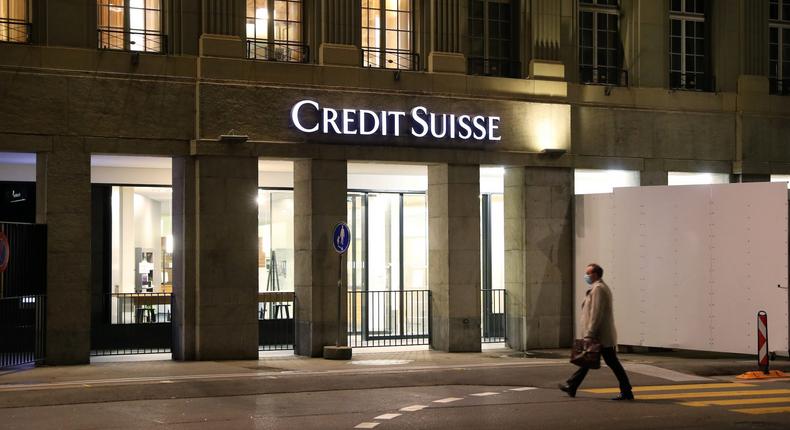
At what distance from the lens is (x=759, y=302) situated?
2258 centimetres

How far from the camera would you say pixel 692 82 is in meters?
28.3

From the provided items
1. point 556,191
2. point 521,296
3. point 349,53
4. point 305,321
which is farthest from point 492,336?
point 349,53

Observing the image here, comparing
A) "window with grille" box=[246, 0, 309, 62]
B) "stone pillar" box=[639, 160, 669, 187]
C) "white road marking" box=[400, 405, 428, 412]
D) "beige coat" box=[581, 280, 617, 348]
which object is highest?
"window with grille" box=[246, 0, 309, 62]

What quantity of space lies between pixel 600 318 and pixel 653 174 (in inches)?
467

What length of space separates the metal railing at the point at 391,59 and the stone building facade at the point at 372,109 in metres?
0.05

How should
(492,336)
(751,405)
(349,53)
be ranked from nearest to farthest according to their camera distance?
(751,405) < (349,53) < (492,336)

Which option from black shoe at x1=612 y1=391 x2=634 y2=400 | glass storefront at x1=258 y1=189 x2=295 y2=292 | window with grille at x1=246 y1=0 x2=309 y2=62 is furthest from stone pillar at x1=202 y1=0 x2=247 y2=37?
black shoe at x1=612 y1=391 x2=634 y2=400

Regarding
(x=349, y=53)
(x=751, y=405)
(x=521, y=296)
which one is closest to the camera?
(x=751, y=405)

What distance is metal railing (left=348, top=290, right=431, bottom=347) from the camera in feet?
87.0

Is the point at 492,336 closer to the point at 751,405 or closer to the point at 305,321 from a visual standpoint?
the point at 305,321

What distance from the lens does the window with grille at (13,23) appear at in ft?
71.4

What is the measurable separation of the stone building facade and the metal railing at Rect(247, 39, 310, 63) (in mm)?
60

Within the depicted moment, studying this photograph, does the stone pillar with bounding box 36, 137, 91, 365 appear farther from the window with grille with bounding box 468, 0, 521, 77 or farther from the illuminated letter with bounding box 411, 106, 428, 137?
the window with grille with bounding box 468, 0, 521, 77

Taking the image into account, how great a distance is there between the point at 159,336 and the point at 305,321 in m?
3.22
